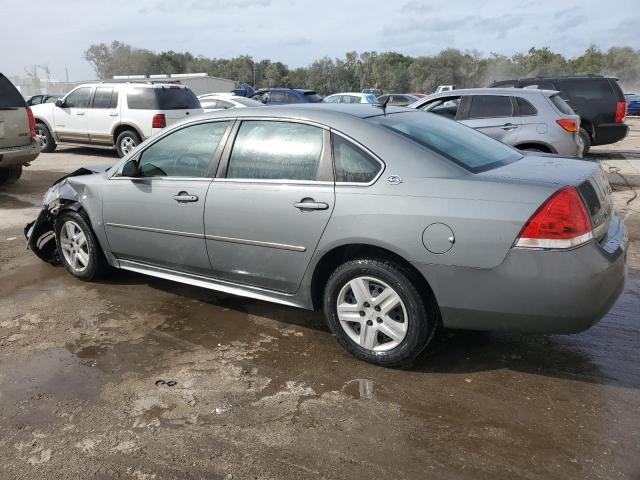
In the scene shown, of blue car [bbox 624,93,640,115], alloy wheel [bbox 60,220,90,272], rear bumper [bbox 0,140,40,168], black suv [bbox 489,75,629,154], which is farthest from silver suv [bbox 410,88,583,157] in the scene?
blue car [bbox 624,93,640,115]

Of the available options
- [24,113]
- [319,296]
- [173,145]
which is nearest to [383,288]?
[319,296]

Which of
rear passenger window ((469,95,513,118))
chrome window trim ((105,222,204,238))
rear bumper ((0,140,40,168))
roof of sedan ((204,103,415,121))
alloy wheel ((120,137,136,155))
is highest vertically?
roof of sedan ((204,103,415,121))

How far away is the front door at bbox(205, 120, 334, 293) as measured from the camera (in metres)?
3.59

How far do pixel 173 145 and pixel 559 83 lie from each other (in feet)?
35.3

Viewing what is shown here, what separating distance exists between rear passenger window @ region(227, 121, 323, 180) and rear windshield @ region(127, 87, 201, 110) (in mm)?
9293

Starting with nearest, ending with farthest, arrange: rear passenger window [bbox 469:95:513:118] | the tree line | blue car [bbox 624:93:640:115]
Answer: rear passenger window [bbox 469:95:513:118]
blue car [bbox 624:93:640:115]
the tree line

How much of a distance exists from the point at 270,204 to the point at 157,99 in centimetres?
983

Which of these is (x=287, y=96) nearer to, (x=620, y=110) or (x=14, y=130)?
(x=620, y=110)

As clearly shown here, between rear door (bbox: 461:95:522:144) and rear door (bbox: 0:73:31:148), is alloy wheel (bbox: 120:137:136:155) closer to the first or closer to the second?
rear door (bbox: 0:73:31:148)

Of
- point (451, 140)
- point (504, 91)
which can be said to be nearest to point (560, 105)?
point (504, 91)

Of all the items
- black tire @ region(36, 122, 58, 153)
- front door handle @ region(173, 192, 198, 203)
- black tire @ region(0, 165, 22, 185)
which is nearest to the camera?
front door handle @ region(173, 192, 198, 203)

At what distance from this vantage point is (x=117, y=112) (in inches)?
508

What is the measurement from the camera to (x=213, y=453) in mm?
2752

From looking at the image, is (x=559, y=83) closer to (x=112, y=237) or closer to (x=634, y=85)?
(x=112, y=237)
